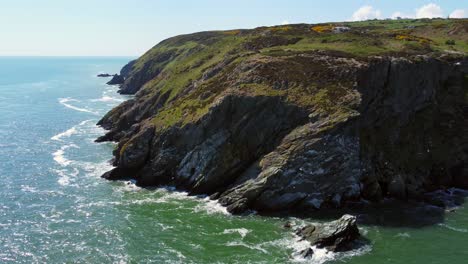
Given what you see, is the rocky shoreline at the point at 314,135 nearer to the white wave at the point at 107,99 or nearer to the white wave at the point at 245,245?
the white wave at the point at 245,245

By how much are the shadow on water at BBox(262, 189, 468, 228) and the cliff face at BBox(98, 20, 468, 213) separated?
1655mm

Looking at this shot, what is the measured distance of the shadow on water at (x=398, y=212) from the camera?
5650cm

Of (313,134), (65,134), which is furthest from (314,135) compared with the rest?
(65,134)

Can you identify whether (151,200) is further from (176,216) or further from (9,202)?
(9,202)

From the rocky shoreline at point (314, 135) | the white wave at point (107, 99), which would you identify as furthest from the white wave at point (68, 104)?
the rocky shoreline at point (314, 135)

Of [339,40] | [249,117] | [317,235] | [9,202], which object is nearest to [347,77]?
[249,117]

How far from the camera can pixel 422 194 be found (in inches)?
2616

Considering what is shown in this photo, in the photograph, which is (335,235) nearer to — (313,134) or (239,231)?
(239,231)

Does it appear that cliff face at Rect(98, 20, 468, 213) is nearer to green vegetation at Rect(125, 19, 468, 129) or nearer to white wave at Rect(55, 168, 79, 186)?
green vegetation at Rect(125, 19, 468, 129)

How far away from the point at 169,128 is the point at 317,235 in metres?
35.6

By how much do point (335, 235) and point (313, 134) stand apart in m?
19.8

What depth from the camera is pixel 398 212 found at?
195ft

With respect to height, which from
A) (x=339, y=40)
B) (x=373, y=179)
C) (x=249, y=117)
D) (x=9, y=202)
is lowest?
(x=9, y=202)

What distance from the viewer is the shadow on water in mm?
56500
